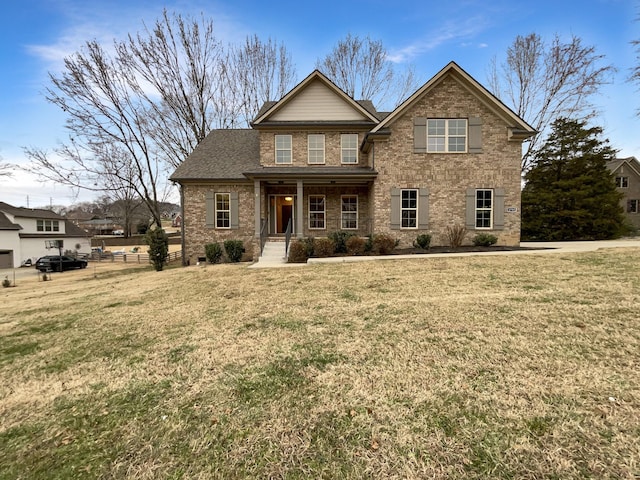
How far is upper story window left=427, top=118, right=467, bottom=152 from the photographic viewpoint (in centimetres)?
1339

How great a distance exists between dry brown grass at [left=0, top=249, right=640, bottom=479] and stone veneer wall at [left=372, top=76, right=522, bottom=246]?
7641 mm

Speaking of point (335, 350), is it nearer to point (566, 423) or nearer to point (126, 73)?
point (566, 423)

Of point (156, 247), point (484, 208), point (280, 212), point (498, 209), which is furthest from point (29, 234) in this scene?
point (498, 209)

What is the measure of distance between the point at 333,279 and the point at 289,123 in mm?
10101

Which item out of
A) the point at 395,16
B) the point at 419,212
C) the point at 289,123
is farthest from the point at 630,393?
the point at 395,16

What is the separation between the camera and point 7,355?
4.36 meters

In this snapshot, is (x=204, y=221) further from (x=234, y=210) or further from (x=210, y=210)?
(x=234, y=210)

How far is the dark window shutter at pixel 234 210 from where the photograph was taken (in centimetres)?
1530

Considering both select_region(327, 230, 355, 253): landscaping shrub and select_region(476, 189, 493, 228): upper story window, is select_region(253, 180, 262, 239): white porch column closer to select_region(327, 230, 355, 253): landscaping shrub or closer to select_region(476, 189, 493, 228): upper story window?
select_region(327, 230, 355, 253): landscaping shrub

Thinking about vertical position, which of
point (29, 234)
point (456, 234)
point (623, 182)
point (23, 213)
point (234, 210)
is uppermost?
point (623, 182)

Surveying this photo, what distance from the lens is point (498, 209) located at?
1337cm

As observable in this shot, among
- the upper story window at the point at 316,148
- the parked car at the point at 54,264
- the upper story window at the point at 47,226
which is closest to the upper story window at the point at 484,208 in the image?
the upper story window at the point at 316,148

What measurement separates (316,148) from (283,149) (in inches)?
68.2

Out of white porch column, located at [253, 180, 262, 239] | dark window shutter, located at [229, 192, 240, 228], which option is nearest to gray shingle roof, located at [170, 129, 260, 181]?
dark window shutter, located at [229, 192, 240, 228]
